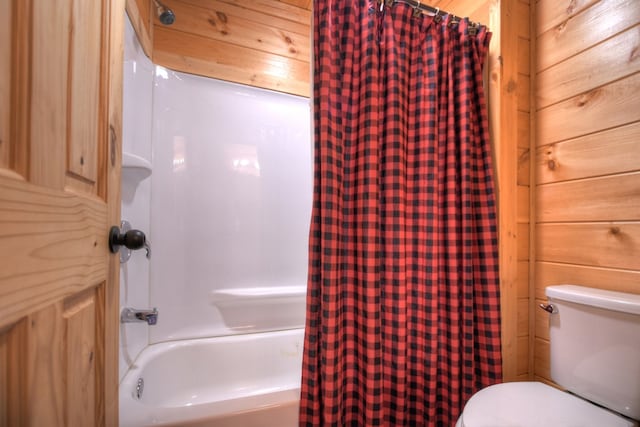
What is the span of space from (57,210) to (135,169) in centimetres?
109

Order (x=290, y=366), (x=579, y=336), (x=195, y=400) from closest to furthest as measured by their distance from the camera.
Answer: (x=579, y=336)
(x=195, y=400)
(x=290, y=366)

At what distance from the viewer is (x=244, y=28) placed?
5.62 ft

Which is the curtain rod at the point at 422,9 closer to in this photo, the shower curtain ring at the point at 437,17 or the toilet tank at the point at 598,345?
the shower curtain ring at the point at 437,17

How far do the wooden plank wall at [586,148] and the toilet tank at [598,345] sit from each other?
0.15m

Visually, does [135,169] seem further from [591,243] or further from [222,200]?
[591,243]

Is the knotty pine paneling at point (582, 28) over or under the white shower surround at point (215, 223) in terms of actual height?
over

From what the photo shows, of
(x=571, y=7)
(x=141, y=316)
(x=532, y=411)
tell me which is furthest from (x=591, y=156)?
(x=141, y=316)

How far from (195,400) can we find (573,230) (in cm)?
188

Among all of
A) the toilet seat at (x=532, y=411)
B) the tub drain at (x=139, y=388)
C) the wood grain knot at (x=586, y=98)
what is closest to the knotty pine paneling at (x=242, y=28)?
the wood grain knot at (x=586, y=98)

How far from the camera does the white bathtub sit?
90 cm

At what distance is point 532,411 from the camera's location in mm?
801

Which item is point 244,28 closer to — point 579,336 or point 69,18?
point 69,18

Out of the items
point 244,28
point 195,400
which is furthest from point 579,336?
point 244,28

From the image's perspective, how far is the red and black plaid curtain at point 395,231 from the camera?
3.27 feet
